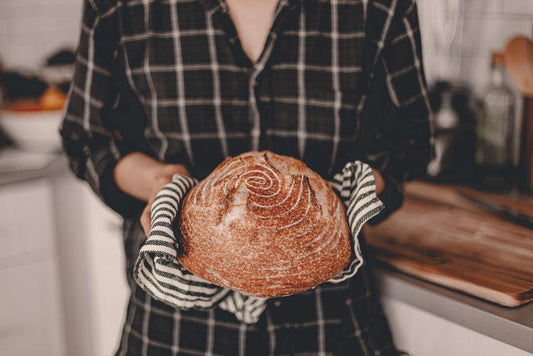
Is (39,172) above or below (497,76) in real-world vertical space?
below

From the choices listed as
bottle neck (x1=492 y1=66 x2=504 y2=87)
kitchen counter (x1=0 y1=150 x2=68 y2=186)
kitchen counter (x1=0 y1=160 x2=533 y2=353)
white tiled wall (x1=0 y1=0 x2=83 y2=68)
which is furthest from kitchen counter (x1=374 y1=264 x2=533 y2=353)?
white tiled wall (x1=0 y1=0 x2=83 y2=68)

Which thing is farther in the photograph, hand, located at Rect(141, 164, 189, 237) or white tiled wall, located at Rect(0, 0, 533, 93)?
white tiled wall, located at Rect(0, 0, 533, 93)

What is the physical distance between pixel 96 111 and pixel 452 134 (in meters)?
0.80

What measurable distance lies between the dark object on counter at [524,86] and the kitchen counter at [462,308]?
0.47 meters

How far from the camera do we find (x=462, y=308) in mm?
738

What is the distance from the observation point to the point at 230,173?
23.7 inches

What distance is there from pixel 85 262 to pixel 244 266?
3.81 ft

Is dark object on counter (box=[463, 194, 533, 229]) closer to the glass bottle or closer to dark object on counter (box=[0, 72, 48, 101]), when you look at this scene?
the glass bottle

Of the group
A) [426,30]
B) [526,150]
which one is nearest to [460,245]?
[526,150]

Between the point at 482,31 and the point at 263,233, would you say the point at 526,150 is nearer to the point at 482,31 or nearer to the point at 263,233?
the point at 482,31

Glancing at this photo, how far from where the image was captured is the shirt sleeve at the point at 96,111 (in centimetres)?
78

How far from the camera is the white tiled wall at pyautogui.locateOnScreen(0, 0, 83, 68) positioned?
1953 millimetres

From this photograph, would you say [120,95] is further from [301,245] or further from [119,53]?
[301,245]

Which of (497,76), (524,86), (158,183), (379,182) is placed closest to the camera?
(158,183)
